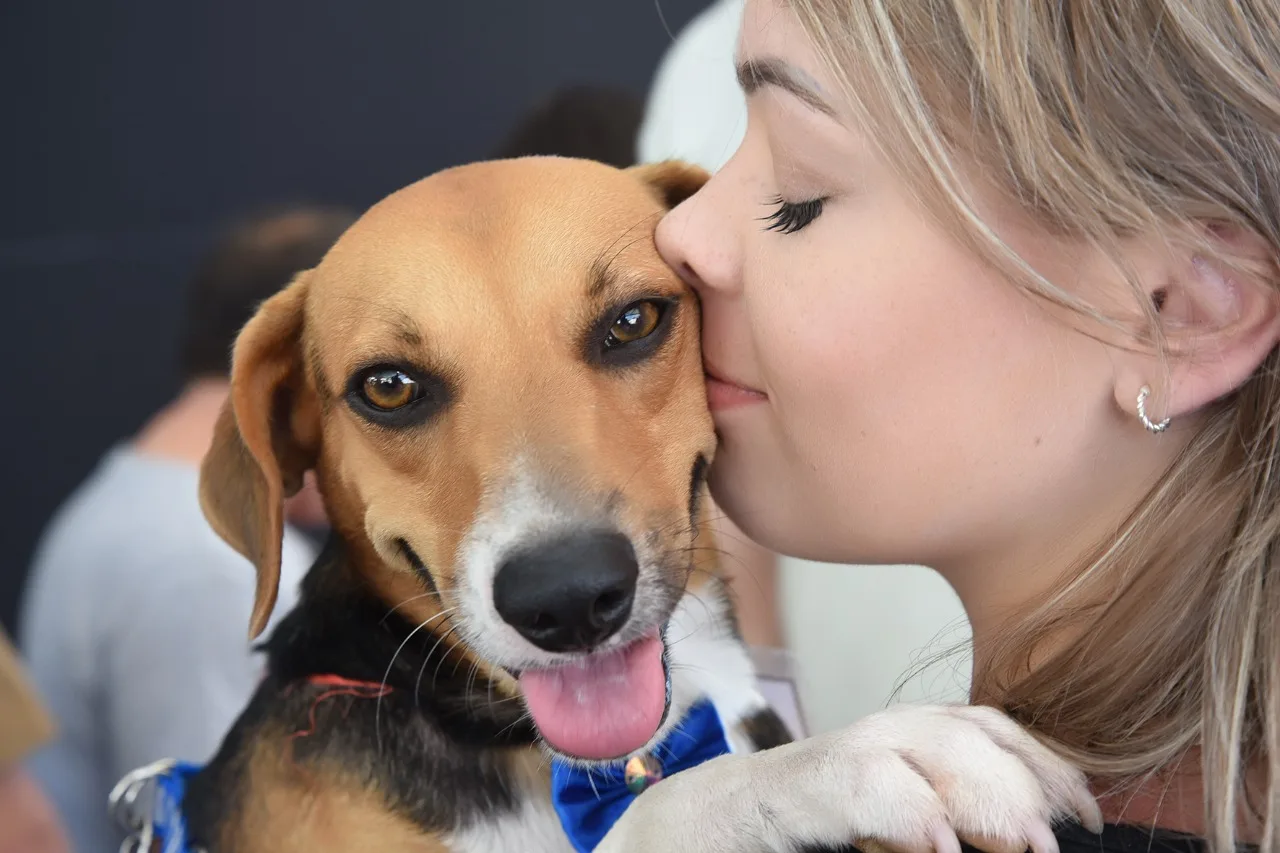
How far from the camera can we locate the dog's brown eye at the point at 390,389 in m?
1.61

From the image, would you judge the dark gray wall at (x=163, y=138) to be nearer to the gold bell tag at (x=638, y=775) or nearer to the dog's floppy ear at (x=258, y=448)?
the dog's floppy ear at (x=258, y=448)

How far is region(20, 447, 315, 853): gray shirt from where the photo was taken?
6.63 feet

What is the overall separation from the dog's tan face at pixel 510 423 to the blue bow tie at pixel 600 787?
0.12 metres

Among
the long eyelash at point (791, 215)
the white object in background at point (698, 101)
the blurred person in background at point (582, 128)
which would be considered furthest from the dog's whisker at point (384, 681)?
the white object in background at point (698, 101)

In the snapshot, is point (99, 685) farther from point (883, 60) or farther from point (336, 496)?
point (883, 60)

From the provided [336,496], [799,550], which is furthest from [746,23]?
[336,496]

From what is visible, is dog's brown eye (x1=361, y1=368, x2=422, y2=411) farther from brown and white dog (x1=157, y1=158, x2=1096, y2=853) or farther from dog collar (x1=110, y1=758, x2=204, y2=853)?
dog collar (x1=110, y1=758, x2=204, y2=853)

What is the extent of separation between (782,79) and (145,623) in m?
1.60

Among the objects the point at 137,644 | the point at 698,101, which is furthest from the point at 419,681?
the point at 698,101

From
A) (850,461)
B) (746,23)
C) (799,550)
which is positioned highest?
(746,23)

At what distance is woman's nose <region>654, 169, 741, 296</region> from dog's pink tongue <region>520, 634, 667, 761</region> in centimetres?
53

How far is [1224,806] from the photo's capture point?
1100 mm

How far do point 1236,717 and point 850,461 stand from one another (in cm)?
55

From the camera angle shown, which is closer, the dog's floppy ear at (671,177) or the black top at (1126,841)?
the black top at (1126,841)
